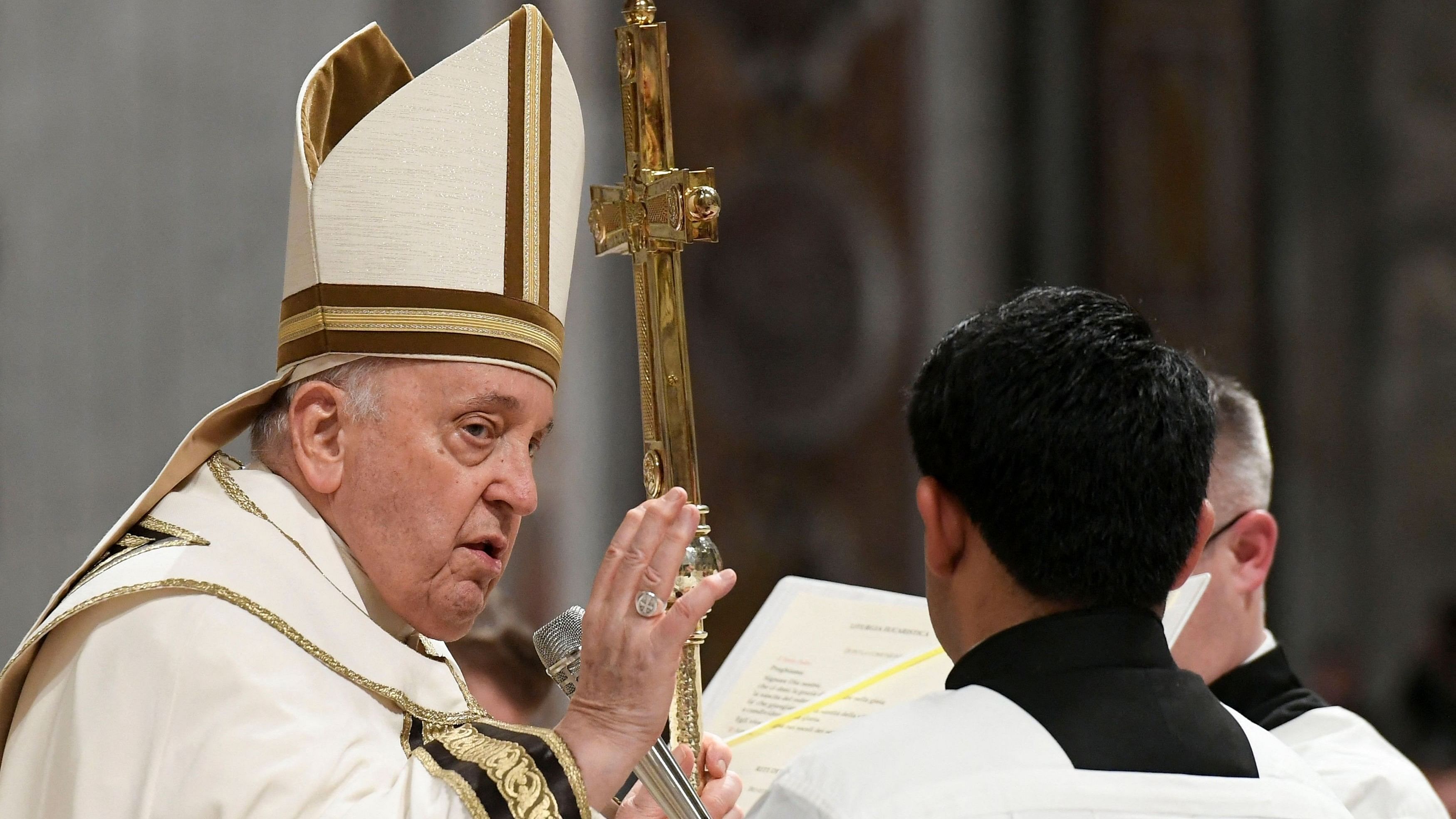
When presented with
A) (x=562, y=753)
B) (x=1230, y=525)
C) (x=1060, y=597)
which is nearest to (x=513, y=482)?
(x=562, y=753)

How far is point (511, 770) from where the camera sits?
6.78 ft

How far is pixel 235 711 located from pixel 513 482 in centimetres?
58

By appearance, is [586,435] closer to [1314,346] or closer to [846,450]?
[846,450]

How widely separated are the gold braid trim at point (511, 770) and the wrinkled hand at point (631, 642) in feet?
0.22

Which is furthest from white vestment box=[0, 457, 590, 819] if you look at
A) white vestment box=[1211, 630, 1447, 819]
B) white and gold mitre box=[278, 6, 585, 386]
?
white vestment box=[1211, 630, 1447, 819]

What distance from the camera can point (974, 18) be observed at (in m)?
5.72

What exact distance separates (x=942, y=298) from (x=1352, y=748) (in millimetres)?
2681

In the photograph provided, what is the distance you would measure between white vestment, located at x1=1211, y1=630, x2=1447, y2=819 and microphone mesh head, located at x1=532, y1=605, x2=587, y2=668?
157 centimetres

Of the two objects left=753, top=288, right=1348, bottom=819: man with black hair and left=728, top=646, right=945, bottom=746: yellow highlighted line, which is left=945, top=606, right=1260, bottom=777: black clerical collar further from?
left=728, top=646, right=945, bottom=746: yellow highlighted line

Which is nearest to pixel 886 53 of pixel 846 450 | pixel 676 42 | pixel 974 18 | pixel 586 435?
pixel 974 18

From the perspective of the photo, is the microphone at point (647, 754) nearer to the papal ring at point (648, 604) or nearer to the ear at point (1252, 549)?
the papal ring at point (648, 604)

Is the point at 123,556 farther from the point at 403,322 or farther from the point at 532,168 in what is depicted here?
the point at 532,168

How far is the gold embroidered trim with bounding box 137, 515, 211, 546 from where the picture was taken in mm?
2252

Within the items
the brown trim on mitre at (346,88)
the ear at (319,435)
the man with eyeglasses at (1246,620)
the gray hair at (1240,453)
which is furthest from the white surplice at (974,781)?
the gray hair at (1240,453)
